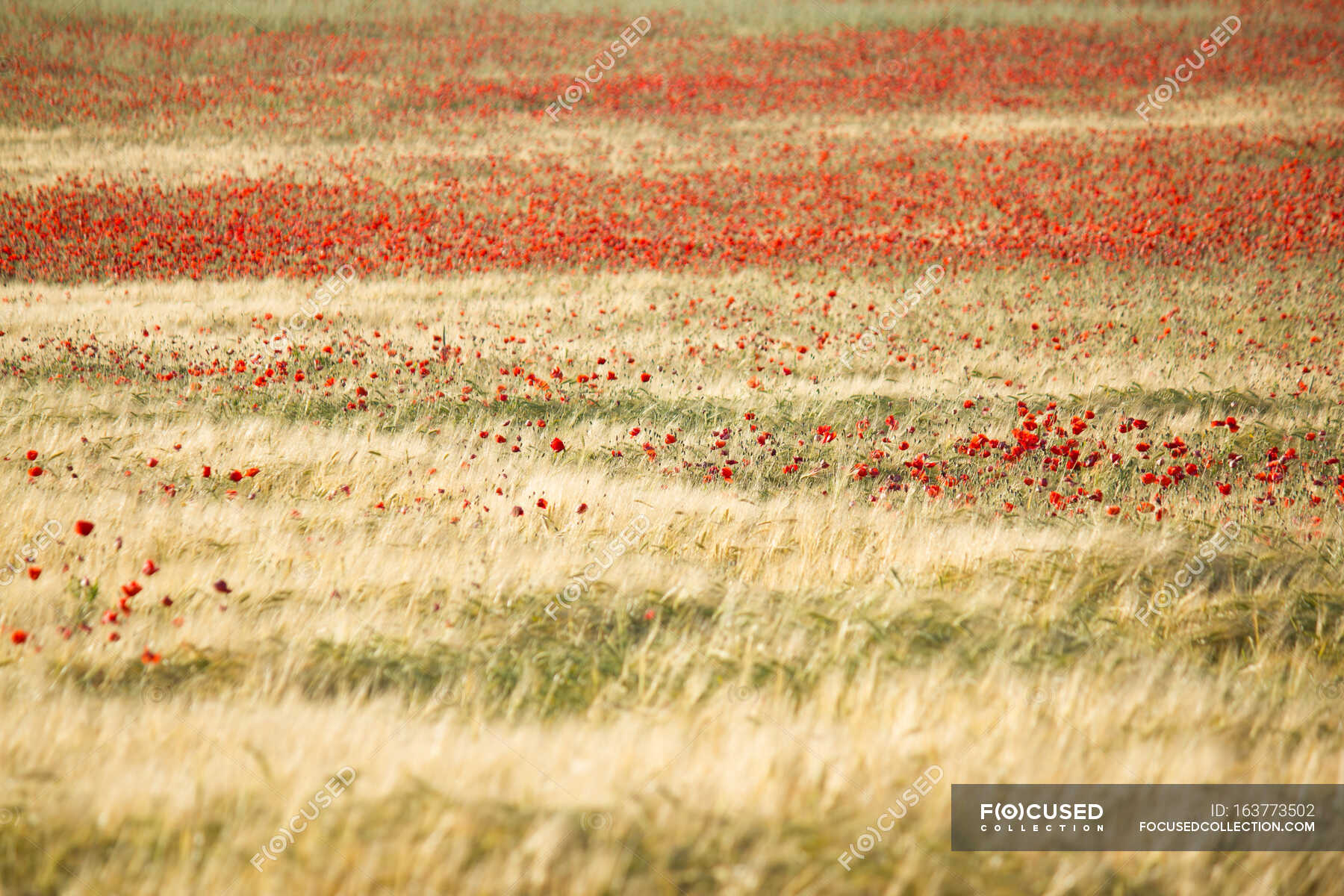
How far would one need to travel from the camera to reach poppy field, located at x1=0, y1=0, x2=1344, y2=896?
7.30ft

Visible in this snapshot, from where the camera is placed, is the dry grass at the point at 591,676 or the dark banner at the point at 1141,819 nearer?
the dry grass at the point at 591,676

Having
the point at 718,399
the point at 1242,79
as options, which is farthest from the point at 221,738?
the point at 1242,79

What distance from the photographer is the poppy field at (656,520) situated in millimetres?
2227

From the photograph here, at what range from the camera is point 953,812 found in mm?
2289

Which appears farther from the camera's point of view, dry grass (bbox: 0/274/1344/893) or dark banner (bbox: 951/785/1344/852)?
dark banner (bbox: 951/785/1344/852)

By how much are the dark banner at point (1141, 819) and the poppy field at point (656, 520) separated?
2.1 inches

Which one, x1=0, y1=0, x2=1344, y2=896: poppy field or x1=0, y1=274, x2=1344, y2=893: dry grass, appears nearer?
x1=0, y1=274, x2=1344, y2=893: dry grass

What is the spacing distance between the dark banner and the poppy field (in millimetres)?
54

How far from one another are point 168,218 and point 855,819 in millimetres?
19748

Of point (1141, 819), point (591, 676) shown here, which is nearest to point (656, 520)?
point (591, 676)

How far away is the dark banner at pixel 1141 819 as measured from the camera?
223 cm

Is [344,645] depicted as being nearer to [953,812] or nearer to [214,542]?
[214,542]

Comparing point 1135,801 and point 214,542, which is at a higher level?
point 214,542

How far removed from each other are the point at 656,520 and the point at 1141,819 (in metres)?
3.10
